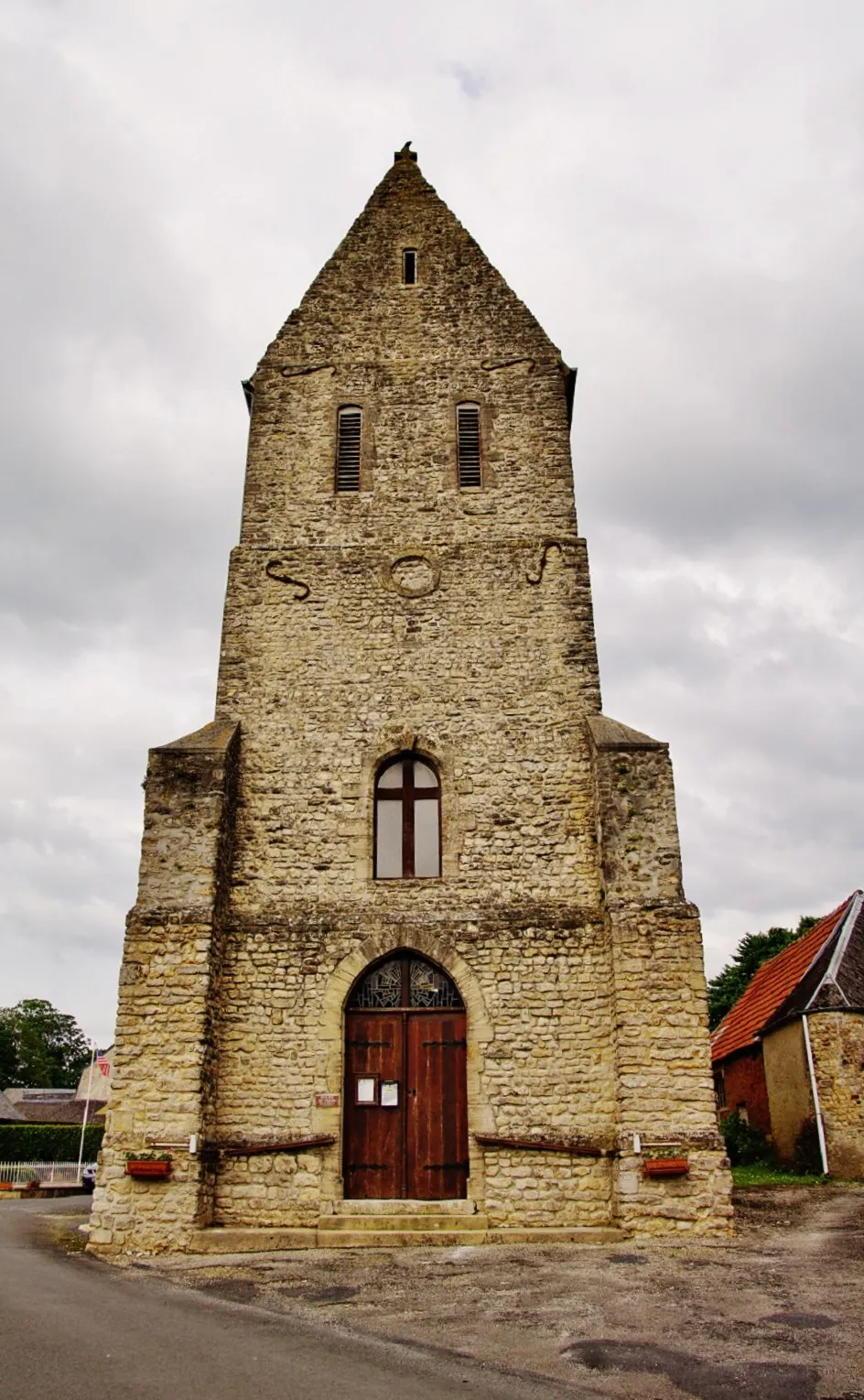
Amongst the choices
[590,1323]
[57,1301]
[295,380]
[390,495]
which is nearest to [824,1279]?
[590,1323]

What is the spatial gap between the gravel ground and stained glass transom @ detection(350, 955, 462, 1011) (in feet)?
9.38

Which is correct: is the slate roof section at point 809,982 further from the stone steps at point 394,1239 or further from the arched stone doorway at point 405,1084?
the stone steps at point 394,1239

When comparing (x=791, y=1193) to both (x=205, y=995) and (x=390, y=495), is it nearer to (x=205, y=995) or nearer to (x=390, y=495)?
(x=205, y=995)

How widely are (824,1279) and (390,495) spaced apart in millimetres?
11442

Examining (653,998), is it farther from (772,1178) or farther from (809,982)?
(809,982)

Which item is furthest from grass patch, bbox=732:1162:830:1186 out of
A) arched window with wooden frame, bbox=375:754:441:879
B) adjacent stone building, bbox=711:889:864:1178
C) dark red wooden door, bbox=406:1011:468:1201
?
arched window with wooden frame, bbox=375:754:441:879

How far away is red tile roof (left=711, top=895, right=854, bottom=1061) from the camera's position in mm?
21500

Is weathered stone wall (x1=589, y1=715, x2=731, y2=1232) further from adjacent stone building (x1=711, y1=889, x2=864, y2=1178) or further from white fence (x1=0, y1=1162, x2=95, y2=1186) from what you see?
white fence (x1=0, y1=1162, x2=95, y2=1186)

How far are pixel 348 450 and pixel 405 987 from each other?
334 inches

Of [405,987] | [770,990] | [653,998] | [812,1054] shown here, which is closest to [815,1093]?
[812,1054]

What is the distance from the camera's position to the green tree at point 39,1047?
69938mm

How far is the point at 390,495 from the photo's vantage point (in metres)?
15.4

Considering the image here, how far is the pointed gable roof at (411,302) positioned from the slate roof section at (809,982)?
41.9 feet

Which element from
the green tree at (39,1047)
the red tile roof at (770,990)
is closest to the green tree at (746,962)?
the red tile roof at (770,990)
